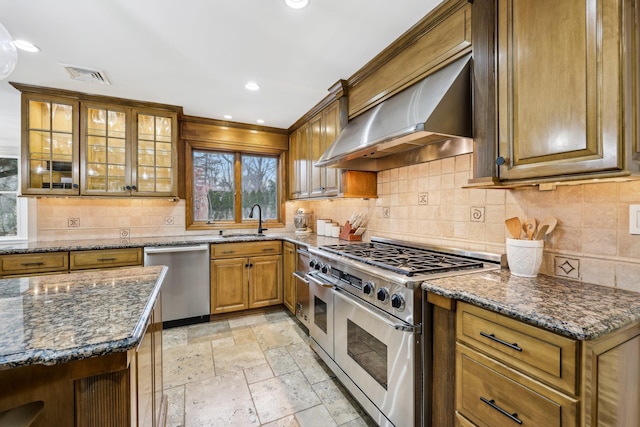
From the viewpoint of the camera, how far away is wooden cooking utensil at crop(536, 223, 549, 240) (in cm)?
145

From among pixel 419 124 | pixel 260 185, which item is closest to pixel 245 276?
pixel 260 185

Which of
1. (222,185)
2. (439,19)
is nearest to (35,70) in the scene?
(222,185)

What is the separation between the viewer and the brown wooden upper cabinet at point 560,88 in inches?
39.1

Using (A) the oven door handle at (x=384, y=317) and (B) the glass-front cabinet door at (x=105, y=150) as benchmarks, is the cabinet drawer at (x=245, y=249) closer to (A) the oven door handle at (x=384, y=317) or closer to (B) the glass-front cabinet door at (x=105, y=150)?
(B) the glass-front cabinet door at (x=105, y=150)

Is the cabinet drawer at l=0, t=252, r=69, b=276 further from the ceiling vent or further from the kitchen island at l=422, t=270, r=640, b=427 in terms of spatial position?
the kitchen island at l=422, t=270, r=640, b=427

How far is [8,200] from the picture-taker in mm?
3361

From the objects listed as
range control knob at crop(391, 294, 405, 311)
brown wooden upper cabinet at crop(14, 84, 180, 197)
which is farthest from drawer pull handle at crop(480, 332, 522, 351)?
brown wooden upper cabinet at crop(14, 84, 180, 197)

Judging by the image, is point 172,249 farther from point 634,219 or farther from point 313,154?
point 634,219

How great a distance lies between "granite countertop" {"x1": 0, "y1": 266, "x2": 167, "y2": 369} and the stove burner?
1.17 meters

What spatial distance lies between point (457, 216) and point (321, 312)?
1.30m

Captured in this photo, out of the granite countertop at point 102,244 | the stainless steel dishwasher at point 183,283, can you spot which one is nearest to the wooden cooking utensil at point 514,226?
the granite countertop at point 102,244

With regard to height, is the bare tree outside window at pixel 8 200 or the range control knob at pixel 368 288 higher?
the bare tree outside window at pixel 8 200

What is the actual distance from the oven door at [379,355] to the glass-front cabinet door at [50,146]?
3036 mm

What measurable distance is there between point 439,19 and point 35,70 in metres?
3.23
